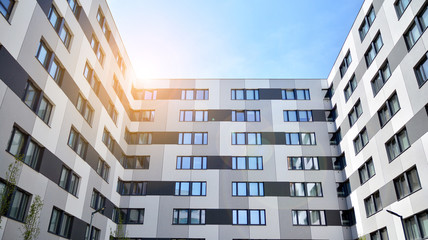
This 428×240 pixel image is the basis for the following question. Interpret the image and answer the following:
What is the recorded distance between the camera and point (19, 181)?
19.9 metres

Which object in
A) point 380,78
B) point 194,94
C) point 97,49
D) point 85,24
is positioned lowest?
point 380,78

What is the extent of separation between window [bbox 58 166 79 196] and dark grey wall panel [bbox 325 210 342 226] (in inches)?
976

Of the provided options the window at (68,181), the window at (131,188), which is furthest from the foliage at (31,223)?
the window at (131,188)

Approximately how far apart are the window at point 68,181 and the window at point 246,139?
60.3 feet

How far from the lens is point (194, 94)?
4209 cm

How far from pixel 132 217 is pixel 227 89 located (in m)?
19.1

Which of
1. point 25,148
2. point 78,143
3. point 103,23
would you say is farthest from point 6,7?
point 103,23

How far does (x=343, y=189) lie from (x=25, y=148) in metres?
30.6

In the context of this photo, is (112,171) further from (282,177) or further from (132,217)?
(282,177)

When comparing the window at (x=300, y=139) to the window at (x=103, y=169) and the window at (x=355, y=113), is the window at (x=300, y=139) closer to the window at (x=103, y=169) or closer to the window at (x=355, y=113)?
the window at (x=355, y=113)

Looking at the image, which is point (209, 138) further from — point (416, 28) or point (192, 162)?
point (416, 28)

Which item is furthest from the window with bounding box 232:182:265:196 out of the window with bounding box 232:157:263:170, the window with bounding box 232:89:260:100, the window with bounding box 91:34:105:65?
the window with bounding box 91:34:105:65

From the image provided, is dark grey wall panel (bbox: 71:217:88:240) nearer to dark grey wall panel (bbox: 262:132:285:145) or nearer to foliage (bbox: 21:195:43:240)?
foliage (bbox: 21:195:43:240)

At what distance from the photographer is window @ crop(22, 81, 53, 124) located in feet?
69.3
